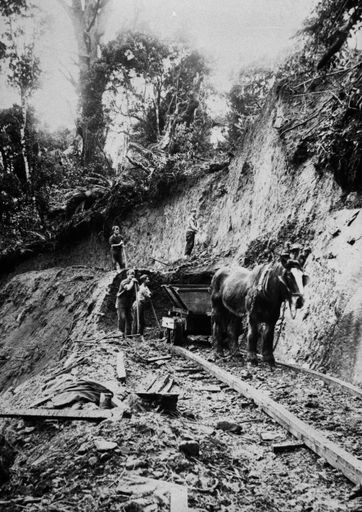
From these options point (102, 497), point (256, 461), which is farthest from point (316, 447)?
point (102, 497)

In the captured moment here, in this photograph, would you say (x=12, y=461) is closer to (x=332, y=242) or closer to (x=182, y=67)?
(x=332, y=242)

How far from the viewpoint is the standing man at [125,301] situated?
491 inches

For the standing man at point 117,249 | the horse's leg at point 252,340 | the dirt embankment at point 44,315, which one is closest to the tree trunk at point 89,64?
the dirt embankment at point 44,315

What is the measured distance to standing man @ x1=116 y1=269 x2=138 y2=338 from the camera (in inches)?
491

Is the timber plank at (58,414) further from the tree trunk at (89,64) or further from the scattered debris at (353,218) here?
the tree trunk at (89,64)

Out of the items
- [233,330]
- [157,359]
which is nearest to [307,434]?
[233,330]

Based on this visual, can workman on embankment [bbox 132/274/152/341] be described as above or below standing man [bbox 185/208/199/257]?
below

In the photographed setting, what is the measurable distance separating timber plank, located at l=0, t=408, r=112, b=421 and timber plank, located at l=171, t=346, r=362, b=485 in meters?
2.04

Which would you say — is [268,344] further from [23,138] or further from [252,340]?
[23,138]

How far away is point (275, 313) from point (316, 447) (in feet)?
12.3

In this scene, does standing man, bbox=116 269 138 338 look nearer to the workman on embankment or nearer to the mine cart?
the workman on embankment

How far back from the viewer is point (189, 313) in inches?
413

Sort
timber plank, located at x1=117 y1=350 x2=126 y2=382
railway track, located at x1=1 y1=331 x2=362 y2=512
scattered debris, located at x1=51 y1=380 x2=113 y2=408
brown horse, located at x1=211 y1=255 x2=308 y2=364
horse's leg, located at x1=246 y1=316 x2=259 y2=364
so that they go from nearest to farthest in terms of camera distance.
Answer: railway track, located at x1=1 y1=331 x2=362 y2=512 → scattered debris, located at x1=51 y1=380 x2=113 y2=408 → timber plank, located at x1=117 y1=350 x2=126 y2=382 → brown horse, located at x1=211 y1=255 x2=308 y2=364 → horse's leg, located at x1=246 y1=316 x2=259 y2=364

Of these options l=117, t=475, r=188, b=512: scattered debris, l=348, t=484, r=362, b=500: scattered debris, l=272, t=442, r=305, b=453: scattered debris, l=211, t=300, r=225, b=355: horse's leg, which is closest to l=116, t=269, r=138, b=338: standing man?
l=211, t=300, r=225, b=355: horse's leg
